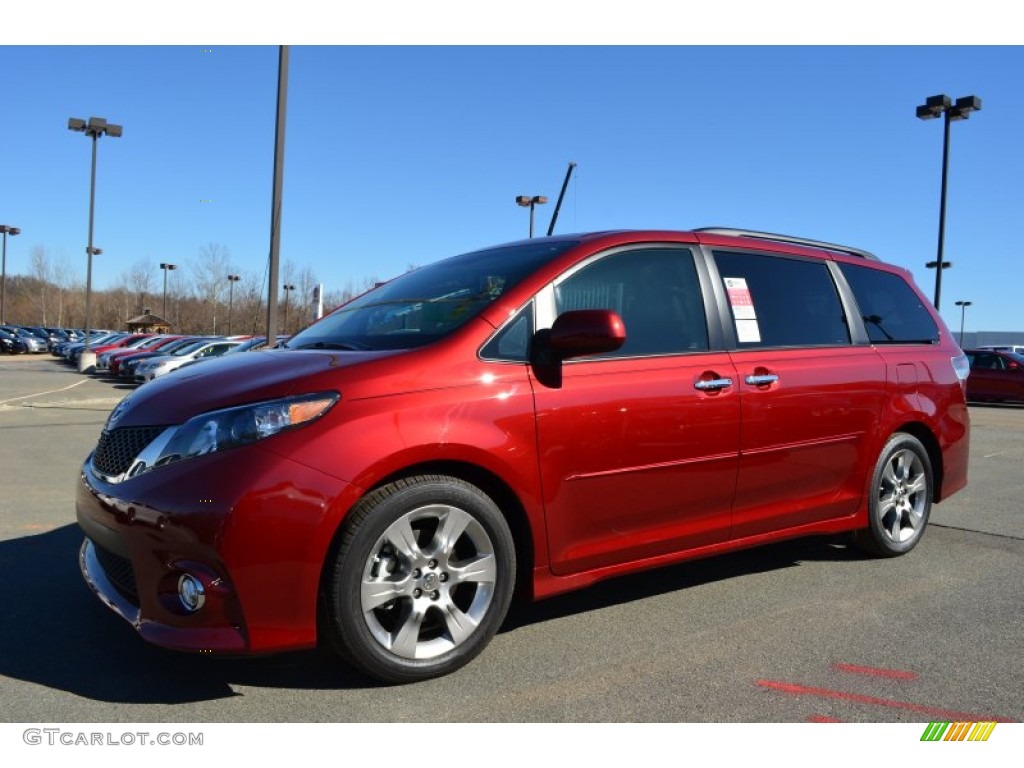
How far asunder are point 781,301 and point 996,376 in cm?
2078

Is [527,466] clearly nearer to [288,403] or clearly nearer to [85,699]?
[288,403]

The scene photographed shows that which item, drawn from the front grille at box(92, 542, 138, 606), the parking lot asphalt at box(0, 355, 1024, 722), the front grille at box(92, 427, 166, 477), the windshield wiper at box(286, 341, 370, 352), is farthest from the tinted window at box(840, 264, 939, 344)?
the front grille at box(92, 542, 138, 606)

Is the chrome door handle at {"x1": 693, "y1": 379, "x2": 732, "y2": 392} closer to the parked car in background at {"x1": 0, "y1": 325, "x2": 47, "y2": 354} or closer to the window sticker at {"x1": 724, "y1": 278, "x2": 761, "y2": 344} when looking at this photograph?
the window sticker at {"x1": 724, "y1": 278, "x2": 761, "y2": 344}

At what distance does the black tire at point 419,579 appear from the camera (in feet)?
9.38

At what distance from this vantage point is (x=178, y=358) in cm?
2331

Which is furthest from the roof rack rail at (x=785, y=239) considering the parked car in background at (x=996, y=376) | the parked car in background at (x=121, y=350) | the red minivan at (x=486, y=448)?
the parked car in background at (x=121, y=350)

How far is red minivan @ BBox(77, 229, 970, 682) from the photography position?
9.09ft

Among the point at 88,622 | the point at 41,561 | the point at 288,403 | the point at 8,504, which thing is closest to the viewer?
the point at 288,403

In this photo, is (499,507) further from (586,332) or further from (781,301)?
(781,301)

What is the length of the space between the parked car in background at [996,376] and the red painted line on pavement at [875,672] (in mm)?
20908

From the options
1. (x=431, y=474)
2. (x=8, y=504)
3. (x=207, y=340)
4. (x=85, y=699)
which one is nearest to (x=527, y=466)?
(x=431, y=474)

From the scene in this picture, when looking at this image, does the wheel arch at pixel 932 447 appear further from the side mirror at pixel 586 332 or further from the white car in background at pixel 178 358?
the white car in background at pixel 178 358

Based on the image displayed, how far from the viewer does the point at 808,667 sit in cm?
322

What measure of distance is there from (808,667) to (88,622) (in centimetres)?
311
